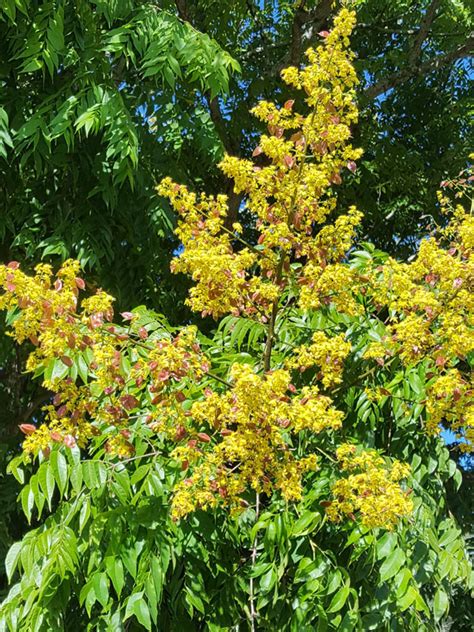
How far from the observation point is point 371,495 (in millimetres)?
1681

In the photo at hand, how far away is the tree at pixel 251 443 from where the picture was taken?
68.7 inches

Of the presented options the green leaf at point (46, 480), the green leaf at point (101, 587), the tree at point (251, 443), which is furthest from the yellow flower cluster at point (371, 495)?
the green leaf at point (46, 480)

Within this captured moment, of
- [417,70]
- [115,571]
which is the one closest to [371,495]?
[115,571]

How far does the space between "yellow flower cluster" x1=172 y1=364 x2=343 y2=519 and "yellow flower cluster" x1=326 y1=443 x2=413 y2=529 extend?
0.33 ft

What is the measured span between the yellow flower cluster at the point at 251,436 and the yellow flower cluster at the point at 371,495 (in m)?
0.10

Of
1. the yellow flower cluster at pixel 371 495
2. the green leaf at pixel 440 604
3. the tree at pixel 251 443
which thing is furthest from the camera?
the green leaf at pixel 440 604

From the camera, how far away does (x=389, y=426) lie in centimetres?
257

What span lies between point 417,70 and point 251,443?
12.6 feet

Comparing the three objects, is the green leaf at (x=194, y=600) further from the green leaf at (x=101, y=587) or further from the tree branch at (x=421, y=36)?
the tree branch at (x=421, y=36)

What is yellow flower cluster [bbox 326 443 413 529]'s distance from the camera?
163 cm

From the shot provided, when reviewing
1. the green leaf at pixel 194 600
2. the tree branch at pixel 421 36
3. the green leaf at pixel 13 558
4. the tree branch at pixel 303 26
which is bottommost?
the green leaf at pixel 13 558

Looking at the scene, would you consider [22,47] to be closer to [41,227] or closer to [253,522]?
[41,227]

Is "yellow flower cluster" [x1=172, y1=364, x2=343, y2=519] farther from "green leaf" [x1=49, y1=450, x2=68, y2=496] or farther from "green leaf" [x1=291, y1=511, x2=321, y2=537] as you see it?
"green leaf" [x1=49, y1=450, x2=68, y2=496]

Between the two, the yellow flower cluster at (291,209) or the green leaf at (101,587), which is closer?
the green leaf at (101,587)
